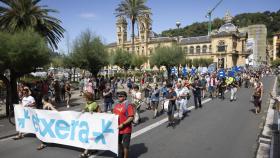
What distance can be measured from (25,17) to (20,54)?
8437 millimetres

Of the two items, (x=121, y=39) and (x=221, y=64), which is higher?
(x=121, y=39)

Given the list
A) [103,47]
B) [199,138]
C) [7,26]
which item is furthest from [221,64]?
[199,138]

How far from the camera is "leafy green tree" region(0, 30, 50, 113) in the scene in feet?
42.3

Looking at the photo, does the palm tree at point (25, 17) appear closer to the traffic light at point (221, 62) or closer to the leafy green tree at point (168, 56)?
the leafy green tree at point (168, 56)

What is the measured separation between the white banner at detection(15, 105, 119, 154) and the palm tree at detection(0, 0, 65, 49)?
12409mm

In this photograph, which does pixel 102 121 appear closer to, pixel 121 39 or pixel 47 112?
pixel 47 112

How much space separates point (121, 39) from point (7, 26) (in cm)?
8236

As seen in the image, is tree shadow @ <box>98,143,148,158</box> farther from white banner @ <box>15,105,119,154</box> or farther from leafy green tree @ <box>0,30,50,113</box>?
leafy green tree @ <box>0,30,50,113</box>

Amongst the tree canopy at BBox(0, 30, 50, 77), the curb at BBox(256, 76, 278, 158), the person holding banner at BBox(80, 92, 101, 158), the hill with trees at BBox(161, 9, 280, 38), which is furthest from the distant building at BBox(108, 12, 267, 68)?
the person holding banner at BBox(80, 92, 101, 158)

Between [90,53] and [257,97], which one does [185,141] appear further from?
[90,53]

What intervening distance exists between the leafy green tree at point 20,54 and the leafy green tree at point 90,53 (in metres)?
8.78

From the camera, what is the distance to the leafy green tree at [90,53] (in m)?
23.4

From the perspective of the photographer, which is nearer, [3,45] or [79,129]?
[79,129]

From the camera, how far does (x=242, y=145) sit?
8.61 metres
